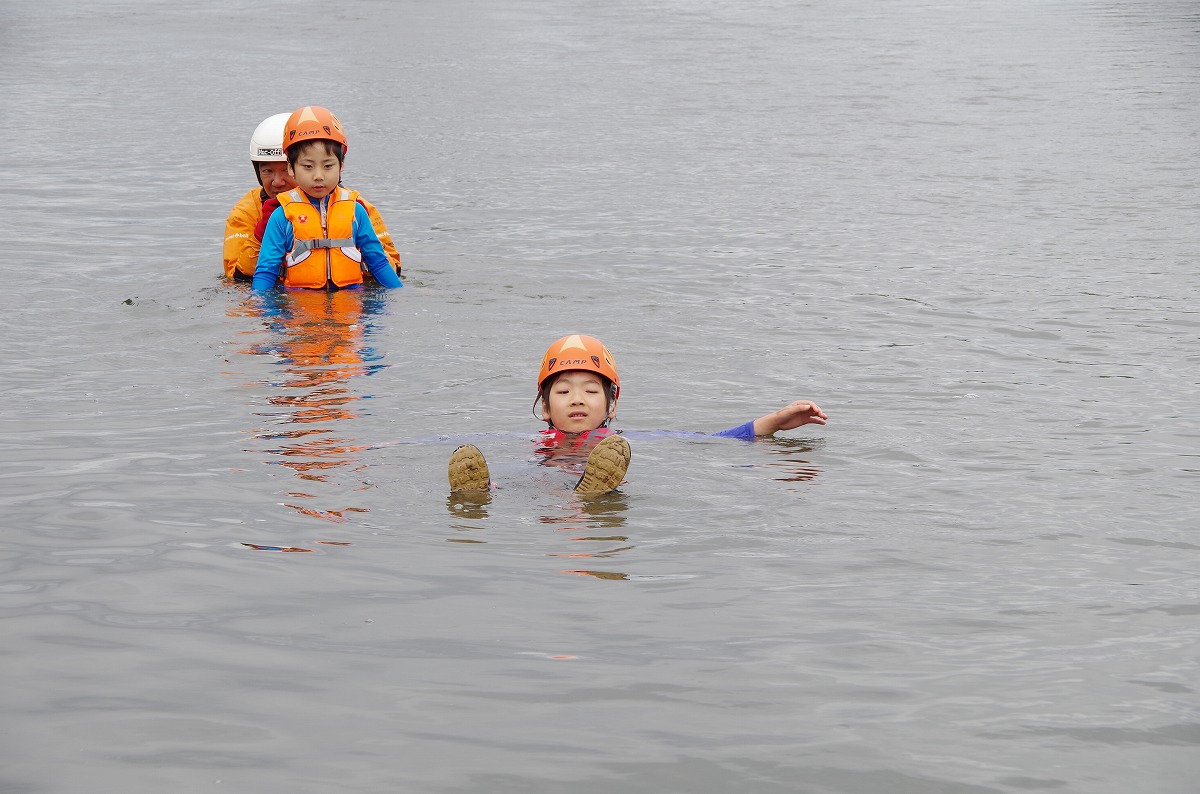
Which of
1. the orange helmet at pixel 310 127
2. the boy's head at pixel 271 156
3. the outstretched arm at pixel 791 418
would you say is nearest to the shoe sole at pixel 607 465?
the outstretched arm at pixel 791 418

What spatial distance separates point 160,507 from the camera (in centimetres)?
661

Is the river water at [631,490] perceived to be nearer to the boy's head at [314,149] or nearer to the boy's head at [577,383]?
the boy's head at [577,383]

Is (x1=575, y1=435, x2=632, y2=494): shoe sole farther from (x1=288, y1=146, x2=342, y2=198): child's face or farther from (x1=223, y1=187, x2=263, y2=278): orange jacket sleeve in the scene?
(x1=223, y1=187, x2=263, y2=278): orange jacket sleeve

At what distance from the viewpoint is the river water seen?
434cm

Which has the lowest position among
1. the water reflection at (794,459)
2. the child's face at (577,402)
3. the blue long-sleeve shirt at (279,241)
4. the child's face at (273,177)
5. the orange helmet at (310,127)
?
the water reflection at (794,459)

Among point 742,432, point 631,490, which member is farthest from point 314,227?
point 631,490

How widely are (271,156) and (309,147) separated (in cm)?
91

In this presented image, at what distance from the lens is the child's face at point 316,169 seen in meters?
11.8

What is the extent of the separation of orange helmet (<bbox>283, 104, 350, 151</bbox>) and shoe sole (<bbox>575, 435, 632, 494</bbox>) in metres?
5.69

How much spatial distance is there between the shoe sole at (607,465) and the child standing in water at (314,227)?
19.4 ft

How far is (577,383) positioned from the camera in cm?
772

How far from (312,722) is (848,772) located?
159 cm

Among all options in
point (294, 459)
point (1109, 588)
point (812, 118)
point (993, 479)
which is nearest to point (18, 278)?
point (294, 459)

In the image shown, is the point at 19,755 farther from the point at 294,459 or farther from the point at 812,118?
the point at 812,118
